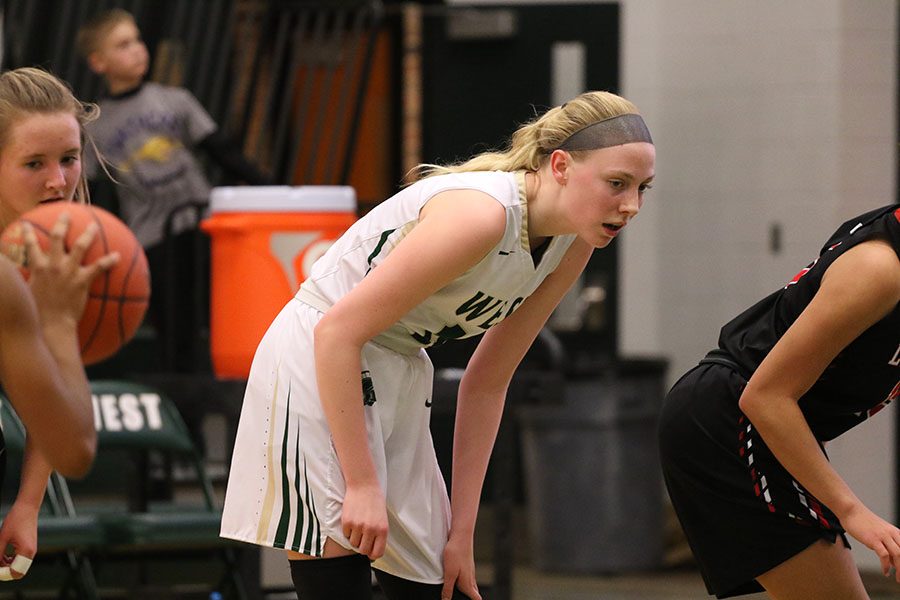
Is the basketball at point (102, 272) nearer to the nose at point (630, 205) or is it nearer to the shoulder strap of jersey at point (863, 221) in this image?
the nose at point (630, 205)

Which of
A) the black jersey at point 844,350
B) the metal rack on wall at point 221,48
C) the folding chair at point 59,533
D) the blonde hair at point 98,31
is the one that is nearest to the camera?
the black jersey at point 844,350

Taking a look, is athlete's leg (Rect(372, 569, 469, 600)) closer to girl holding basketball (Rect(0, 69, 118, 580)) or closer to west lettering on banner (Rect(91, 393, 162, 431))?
girl holding basketball (Rect(0, 69, 118, 580))

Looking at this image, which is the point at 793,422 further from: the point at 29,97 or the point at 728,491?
the point at 29,97

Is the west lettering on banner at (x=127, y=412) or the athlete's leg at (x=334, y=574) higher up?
the athlete's leg at (x=334, y=574)

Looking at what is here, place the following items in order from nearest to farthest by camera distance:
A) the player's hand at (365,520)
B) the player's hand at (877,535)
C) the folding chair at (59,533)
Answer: the player's hand at (365,520)
the player's hand at (877,535)
the folding chair at (59,533)

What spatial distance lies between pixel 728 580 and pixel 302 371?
1.06 meters

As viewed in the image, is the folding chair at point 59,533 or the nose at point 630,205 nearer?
the nose at point 630,205

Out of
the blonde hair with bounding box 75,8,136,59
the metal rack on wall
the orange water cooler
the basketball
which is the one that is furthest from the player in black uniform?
the metal rack on wall

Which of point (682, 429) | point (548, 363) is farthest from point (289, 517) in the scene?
point (548, 363)

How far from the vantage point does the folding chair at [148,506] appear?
4922 millimetres

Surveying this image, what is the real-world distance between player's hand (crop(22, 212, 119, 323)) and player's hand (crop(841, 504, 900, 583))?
1.50 m

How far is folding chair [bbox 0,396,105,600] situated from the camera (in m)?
4.78

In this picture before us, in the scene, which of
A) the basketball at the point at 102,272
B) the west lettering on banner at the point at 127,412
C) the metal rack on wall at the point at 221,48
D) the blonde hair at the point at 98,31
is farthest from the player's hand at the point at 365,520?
the metal rack on wall at the point at 221,48

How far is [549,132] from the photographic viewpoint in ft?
9.62
